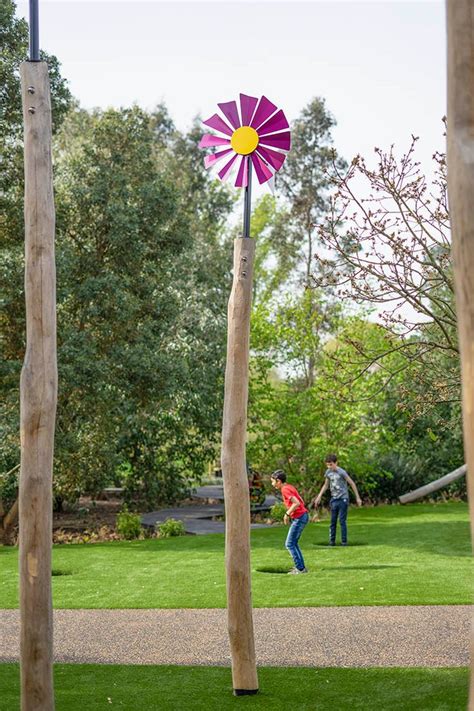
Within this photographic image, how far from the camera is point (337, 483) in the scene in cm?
1584

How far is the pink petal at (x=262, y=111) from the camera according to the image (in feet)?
26.2

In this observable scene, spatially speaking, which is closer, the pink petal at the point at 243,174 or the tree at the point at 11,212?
the pink petal at the point at 243,174

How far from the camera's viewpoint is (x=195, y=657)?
9023 millimetres

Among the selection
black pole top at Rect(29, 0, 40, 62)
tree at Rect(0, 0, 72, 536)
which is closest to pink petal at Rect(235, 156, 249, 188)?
black pole top at Rect(29, 0, 40, 62)

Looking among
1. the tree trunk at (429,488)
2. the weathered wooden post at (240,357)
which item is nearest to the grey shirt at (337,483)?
the weathered wooden post at (240,357)

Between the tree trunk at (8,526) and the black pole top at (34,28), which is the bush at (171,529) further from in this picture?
the black pole top at (34,28)

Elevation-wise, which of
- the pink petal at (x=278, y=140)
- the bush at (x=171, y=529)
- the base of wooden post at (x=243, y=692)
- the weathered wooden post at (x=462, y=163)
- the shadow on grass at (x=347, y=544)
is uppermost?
the pink petal at (x=278, y=140)

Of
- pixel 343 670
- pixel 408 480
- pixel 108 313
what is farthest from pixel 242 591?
pixel 408 480

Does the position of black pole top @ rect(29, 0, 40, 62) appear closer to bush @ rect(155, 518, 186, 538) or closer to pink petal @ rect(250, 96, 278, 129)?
pink petal @ rect(250, 96, 278, 129)

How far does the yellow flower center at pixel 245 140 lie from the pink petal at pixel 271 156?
0.07 meters

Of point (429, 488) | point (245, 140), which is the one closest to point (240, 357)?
point (245, 140)

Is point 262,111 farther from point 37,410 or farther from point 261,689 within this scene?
point 261,689

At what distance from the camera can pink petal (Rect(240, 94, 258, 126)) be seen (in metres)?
7.96

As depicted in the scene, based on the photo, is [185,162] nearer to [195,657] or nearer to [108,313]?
[108,313]
